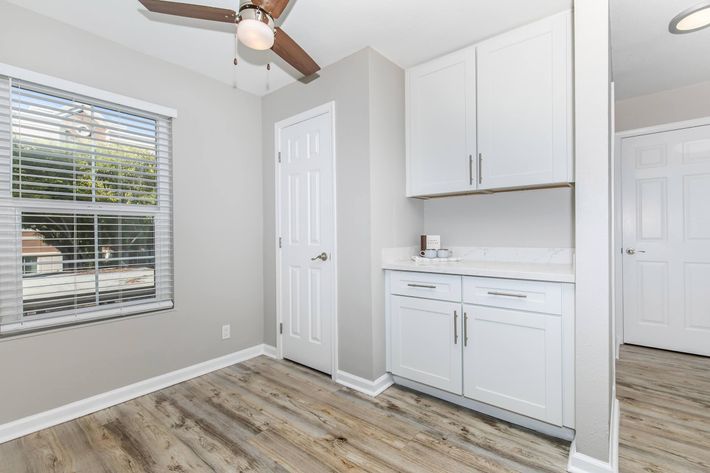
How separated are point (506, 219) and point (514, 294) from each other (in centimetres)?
80

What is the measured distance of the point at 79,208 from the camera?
2193 millimetres

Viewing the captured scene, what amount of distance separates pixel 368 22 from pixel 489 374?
2.29 metres

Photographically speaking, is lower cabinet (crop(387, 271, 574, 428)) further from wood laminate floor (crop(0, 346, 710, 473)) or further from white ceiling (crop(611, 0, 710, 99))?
white ceiling (crop(611, 0, 710, 99))

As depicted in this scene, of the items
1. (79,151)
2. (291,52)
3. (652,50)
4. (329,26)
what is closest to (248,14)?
(291,52)

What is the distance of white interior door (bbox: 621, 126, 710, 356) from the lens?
9.96ft

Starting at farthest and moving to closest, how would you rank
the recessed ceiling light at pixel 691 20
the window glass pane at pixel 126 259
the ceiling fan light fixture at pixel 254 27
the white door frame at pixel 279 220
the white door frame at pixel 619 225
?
the white door frame at pixel 619 225 < the white door frame at pixel 279 220 < the window glass pane at pixel 126 259 < the recessed ceiling light at pixel 691 20 < the ceiling fan light fixture at pixel 254 27

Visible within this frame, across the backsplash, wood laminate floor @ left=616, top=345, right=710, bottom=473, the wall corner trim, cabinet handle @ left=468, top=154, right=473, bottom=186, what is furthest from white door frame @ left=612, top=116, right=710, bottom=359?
the wall corner trim

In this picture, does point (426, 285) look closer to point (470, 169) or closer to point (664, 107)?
point (470, 169)

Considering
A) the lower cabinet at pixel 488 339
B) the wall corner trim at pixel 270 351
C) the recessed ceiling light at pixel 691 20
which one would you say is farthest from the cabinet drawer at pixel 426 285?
the recessed ceiling light at pixel 691 20

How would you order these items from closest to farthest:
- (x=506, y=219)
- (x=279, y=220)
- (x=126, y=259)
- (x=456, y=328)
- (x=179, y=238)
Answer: (x=456, y=328)
(x=126, y=259)
(x=506, y=219)
(x=179, y=238)
(x=279, y=220)

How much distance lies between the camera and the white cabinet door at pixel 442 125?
2354 mm

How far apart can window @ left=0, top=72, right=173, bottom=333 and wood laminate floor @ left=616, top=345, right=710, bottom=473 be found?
3.10 metres

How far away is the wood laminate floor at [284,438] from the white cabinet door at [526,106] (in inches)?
59.9

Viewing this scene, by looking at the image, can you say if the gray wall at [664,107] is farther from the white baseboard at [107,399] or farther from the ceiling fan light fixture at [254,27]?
the white baseboard at [107,399]
